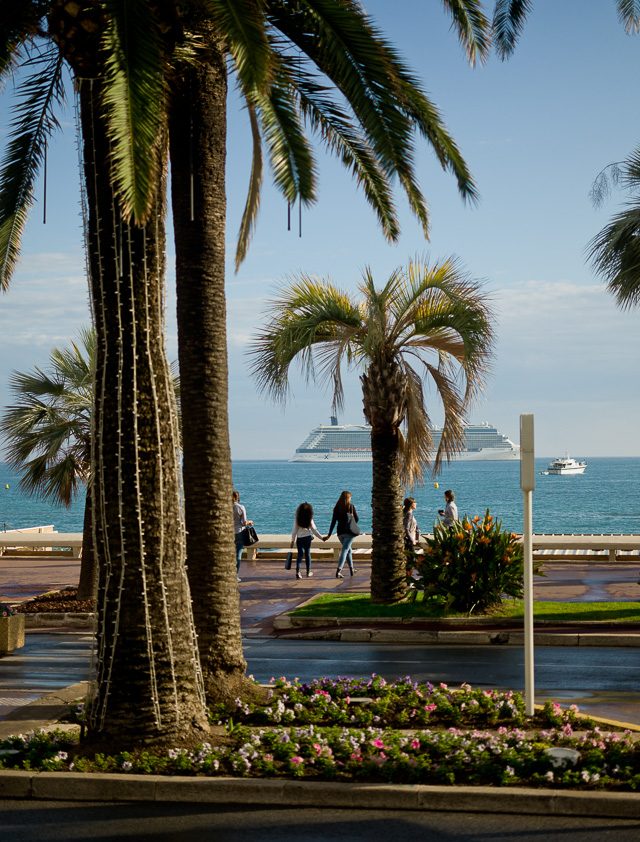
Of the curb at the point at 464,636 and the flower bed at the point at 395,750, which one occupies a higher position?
the flower bed at the point at 395,750

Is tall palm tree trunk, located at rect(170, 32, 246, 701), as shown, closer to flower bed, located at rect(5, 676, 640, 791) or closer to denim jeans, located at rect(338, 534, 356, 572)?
flower bed, located at rect(5, 676, 640, 791)

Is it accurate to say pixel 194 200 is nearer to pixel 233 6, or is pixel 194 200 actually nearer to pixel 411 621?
pixel 233 6

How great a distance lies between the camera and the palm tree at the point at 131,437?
7367 millimetres

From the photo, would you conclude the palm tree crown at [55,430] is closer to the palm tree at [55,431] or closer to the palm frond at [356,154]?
the palm tree at [55,431]

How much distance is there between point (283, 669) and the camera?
11.6 m

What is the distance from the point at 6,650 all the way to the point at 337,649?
4.74 meters

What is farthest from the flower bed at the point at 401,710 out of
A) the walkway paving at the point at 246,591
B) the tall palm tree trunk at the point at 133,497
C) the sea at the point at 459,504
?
the sea at the point at 459,504

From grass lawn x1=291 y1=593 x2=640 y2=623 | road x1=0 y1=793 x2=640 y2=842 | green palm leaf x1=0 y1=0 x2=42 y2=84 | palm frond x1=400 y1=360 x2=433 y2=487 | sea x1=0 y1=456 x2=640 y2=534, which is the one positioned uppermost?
green palm leaf x1=0 y1=0 x2=42 y2=84

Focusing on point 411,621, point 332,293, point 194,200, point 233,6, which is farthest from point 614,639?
point 233,6

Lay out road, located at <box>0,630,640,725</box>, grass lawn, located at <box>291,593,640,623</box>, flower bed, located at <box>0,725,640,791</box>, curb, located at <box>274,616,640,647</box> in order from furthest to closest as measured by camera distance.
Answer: grass lawn, located at <box>291,593,640,623</box>
curb, located at <box>274,616,640,647</box>
road, located at <box>0,630,640,725</box>
flower bed, located at <box>0,725,640,791</box>

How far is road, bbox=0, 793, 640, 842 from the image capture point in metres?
5.85

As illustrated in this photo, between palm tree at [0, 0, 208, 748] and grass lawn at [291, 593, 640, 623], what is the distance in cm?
777

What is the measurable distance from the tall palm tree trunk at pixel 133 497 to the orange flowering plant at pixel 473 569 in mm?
8124

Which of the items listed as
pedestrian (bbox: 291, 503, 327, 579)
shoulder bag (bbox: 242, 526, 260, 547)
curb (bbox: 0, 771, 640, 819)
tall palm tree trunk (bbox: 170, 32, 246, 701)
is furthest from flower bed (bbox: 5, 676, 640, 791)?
pedestrian (bbox: 291, 503, 327, 579)
